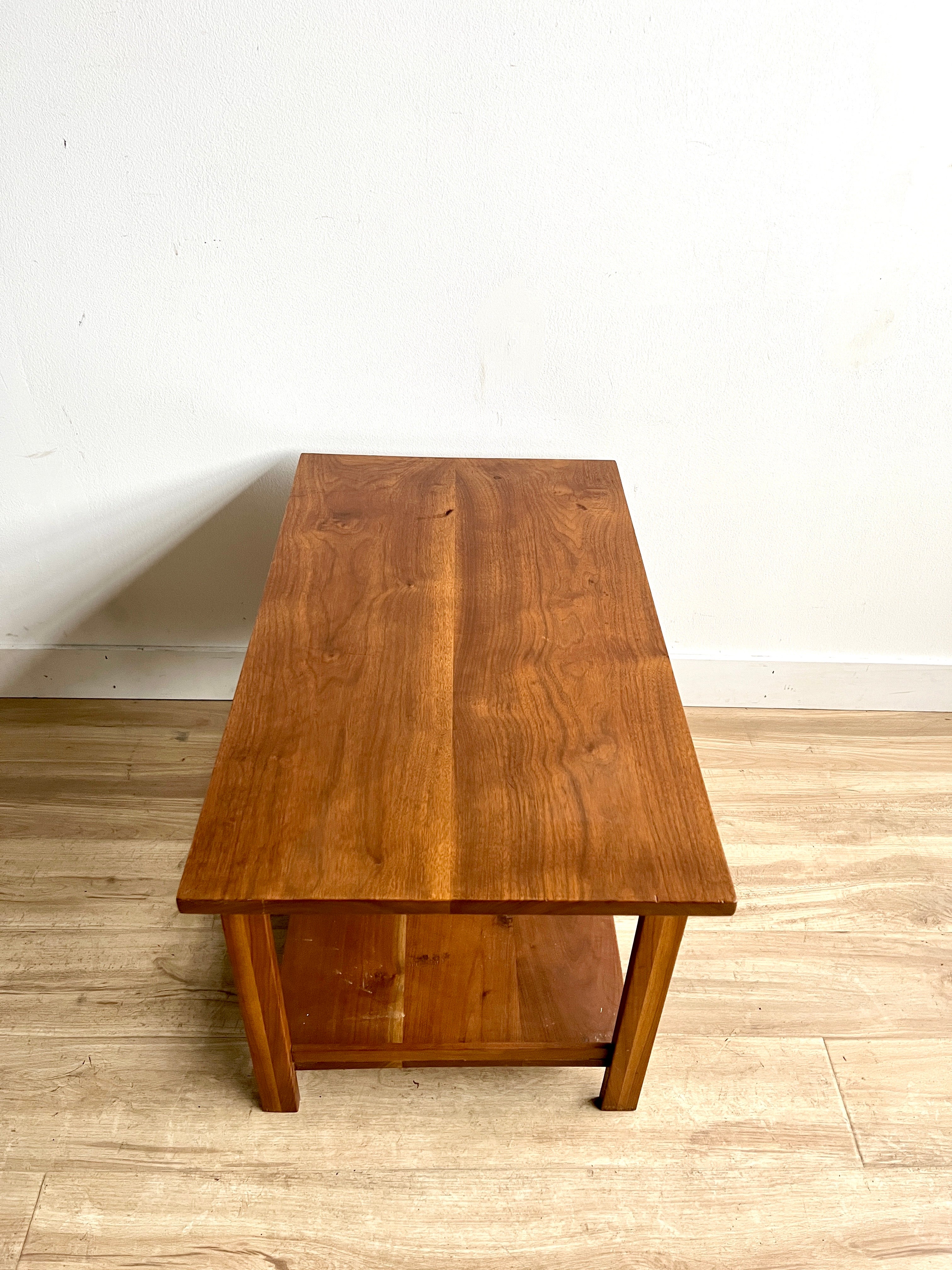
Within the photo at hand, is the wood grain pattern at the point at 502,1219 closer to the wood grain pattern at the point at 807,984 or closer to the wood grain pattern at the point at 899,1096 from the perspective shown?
the wood grain pattern at the point at 899,1096

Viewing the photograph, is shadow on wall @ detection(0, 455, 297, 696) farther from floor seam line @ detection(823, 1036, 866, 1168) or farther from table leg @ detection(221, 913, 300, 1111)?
floor seam line @ detection(823, 1036, 866, 1168)

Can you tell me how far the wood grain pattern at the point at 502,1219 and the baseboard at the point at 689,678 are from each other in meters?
0.87

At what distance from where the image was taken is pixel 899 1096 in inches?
45.9

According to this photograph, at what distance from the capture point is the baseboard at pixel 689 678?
1.72 m

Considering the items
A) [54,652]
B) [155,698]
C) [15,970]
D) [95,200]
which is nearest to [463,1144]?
[15,970]

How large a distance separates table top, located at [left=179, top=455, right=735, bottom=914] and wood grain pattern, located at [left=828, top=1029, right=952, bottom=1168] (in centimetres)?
52

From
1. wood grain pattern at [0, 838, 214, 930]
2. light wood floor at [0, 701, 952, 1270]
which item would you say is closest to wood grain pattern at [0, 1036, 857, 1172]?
light wood floor at [0, 701, 952, 1270]

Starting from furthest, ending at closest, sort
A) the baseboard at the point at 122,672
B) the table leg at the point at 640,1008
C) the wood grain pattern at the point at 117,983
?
the baseboard at the point at 122,672 < the wood grain pattern at the point at 117,983 < the table leg at the point at 640,1008

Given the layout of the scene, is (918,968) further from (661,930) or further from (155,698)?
(155,698)

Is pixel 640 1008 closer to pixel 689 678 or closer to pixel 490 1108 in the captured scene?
pixel 490 1108

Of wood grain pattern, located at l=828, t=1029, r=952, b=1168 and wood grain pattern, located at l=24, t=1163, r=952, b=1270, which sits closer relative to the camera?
wood grain pattern, located at l=24, t=1163, r=952, b=1270

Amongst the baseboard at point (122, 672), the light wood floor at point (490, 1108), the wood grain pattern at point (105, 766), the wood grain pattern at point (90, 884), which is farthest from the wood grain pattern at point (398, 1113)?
the baseboard at point (122, 672)

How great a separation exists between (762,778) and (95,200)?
138 centimetres

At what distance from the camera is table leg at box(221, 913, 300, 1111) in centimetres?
91
